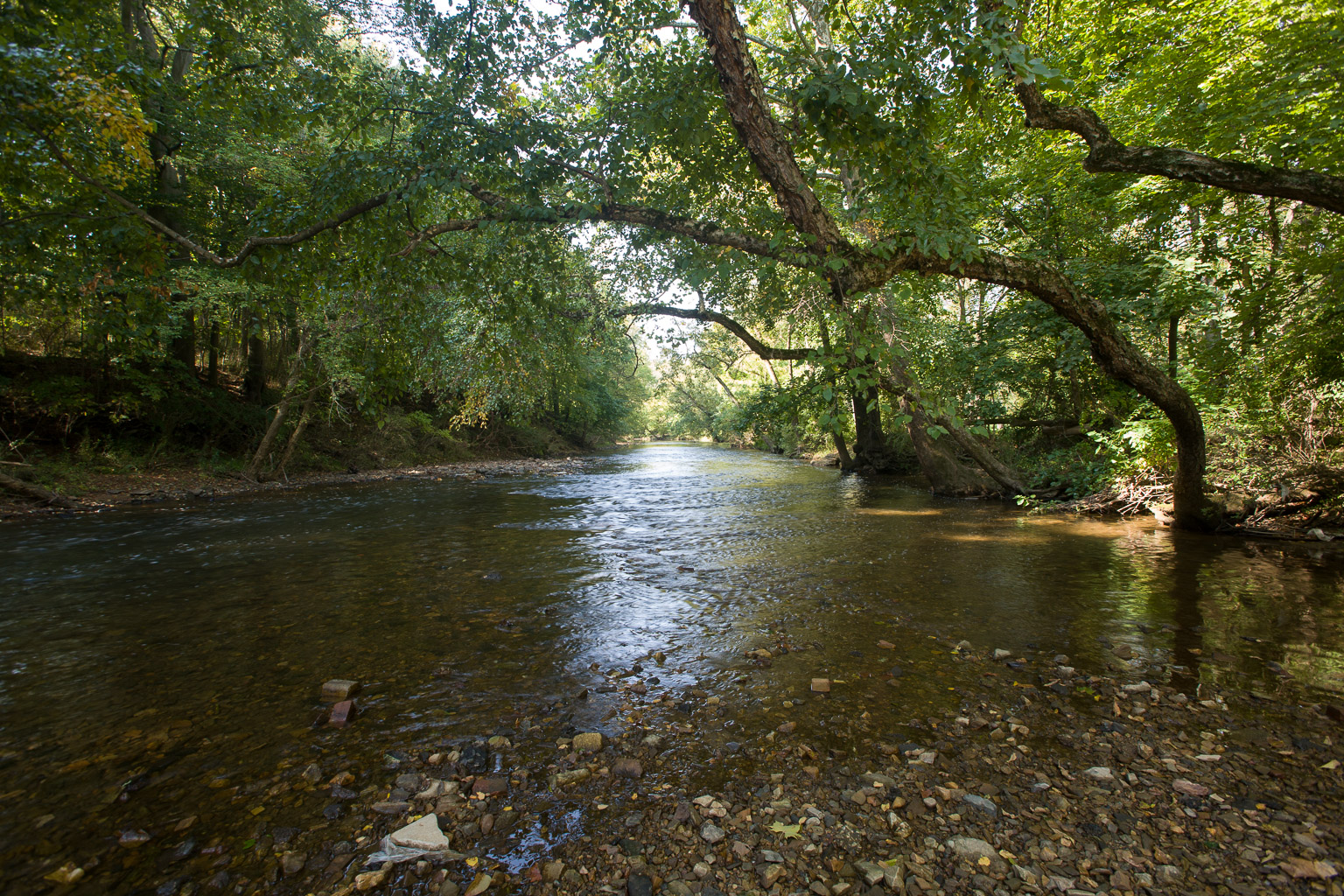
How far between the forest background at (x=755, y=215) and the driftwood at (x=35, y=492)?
0.66ft

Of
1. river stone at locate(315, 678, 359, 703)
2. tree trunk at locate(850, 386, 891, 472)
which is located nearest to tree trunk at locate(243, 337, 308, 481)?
river stone at locate(315, 678, 359, 703)

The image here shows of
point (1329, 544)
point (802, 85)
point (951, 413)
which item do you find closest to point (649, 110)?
point (802, 85)

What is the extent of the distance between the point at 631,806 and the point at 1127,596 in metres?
5.59

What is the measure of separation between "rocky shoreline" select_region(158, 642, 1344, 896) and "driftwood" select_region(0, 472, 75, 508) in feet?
43.7

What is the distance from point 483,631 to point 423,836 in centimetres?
→ 257

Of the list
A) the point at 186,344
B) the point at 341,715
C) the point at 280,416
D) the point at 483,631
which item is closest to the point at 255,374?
the point at 186,344

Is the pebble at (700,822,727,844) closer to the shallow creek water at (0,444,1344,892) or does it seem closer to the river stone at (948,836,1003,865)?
the shallow creek water at (0,444,1344,892)

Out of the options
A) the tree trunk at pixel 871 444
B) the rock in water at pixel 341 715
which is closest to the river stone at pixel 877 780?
the rock in water at pixel 341 715

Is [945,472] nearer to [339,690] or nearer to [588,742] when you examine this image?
[588,742]

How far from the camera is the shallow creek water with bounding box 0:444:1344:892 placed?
2893 mm

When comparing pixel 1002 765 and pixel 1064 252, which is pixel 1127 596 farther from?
pixel 1064 252

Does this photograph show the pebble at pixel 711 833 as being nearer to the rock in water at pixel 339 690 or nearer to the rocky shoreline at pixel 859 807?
the rocky shoreline at pixel 859 807

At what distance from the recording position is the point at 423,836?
237 cm

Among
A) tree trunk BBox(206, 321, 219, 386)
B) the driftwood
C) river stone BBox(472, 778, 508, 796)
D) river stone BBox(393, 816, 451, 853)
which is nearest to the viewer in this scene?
river stone BBox(393, 816, 451, 853)
